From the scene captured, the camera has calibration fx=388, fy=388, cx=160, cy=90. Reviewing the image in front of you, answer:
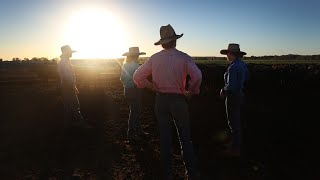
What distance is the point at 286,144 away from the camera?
7.97 meters

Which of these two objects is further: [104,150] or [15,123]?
[15,123]

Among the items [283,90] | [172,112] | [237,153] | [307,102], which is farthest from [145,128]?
[283,90]

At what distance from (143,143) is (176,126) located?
3186 millimetres

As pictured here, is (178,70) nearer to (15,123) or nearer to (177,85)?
(177,85)

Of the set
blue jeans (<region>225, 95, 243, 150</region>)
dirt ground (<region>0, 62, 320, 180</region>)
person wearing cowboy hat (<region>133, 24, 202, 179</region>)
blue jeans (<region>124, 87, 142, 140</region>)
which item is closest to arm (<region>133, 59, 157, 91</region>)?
person wearing cowboy hat (<region>133, 24, 202, 179</region>)

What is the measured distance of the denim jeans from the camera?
31.6ft

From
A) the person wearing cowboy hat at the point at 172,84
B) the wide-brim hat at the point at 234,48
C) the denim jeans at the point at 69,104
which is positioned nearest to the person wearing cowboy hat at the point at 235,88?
the wide-brim hat at the point at 234,48

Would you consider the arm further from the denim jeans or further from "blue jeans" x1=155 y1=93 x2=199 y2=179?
the denim jeans

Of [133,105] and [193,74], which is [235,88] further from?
[133,105]

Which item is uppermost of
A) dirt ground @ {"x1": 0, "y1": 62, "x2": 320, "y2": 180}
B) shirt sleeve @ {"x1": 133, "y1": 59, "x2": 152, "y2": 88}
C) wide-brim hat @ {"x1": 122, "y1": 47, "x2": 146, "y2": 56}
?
wide-brim hat @ {"x1": 122, "y1": 47, "x2": 146, "y2": 56}

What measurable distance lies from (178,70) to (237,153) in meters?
2.78

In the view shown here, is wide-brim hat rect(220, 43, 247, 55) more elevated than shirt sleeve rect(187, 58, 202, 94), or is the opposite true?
wide-brim hat rect(220, 43, 247, 55)

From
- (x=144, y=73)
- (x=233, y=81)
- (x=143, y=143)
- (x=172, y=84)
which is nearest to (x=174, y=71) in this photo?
(x=172, y=84)

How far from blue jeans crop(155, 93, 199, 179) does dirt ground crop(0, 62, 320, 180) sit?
30.2 inches
